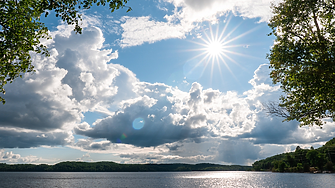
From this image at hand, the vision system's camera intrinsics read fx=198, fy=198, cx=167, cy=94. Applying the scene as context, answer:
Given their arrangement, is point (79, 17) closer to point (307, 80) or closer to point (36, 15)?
point (36, 15)

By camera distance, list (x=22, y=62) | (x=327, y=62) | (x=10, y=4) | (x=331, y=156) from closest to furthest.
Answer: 1. (x=10, y=4)
2. (x=22, y=62)
3. (x=327, y=62)
4. (x=331, y=156)

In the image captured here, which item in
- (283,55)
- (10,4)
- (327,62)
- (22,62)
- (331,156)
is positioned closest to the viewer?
(10,4)

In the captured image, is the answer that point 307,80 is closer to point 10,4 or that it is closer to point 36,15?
point 36,15

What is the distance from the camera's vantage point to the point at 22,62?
14672 millimetres

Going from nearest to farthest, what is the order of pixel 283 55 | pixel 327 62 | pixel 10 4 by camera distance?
pixel 10 4 < pixel 327 62 < pixel 283 55

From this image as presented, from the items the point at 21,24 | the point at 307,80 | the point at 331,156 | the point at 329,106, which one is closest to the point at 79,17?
the point at 21,24

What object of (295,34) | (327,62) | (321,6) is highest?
(321,6)

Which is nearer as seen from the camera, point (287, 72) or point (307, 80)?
point (307, 80)

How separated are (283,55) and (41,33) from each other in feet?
68.9

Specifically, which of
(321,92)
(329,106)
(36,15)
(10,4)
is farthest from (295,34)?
(10,4)

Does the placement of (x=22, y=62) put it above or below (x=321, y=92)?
above

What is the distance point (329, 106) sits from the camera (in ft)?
61.7

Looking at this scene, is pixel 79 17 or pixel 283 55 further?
pixel 283 55

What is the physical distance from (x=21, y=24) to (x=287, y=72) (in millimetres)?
22557
